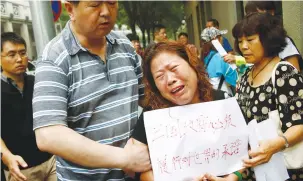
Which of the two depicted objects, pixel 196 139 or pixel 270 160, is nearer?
pixel 196 139

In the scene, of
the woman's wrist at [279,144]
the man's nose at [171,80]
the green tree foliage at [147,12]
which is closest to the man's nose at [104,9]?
the man's nose at [171,80]

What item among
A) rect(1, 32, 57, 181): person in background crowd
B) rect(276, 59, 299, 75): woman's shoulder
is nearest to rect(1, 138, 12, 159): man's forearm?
rect(1, 32, 57, 181): person in background crowd

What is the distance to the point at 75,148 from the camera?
1.49 m

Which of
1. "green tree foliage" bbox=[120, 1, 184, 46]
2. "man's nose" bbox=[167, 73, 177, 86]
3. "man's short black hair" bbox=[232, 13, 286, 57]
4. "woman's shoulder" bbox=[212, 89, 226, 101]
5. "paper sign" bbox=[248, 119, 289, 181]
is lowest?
"paper sign" bbox=[248, 119, 289, 181]

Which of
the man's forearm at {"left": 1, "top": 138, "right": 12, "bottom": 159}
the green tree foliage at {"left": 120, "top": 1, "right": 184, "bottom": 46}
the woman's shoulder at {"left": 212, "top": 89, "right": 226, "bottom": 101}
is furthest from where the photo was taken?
the green tree foliage at {"left": 120, "top": 1, "right": 184, "bottom": 46}

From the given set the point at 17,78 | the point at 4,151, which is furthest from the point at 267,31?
the point at 17,78

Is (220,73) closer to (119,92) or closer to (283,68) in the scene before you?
(283,68)

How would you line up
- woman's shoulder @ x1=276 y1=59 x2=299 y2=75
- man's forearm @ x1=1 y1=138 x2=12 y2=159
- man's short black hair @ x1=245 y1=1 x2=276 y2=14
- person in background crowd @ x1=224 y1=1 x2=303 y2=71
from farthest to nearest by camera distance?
man's short black hair @ x1=245 y1=1 x2=276 y2=14 < person in background crowd @ x1=224 y1=1 x2=303 y2=71 < man's forearm @ x1=1 y1=138 x2=12 y2=159 < woman's shoulder @ x1=276 y1=59 x2=299 y2=75

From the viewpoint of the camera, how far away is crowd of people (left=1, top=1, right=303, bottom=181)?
5.04 feet

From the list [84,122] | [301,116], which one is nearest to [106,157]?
[84,122]

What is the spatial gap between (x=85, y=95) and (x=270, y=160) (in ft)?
3.34

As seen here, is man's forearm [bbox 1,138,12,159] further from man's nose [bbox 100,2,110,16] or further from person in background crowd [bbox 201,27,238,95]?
person in background crowd [bbox 201,27,238,95]

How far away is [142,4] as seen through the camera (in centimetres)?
2136

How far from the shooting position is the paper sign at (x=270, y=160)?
176 centimetres
